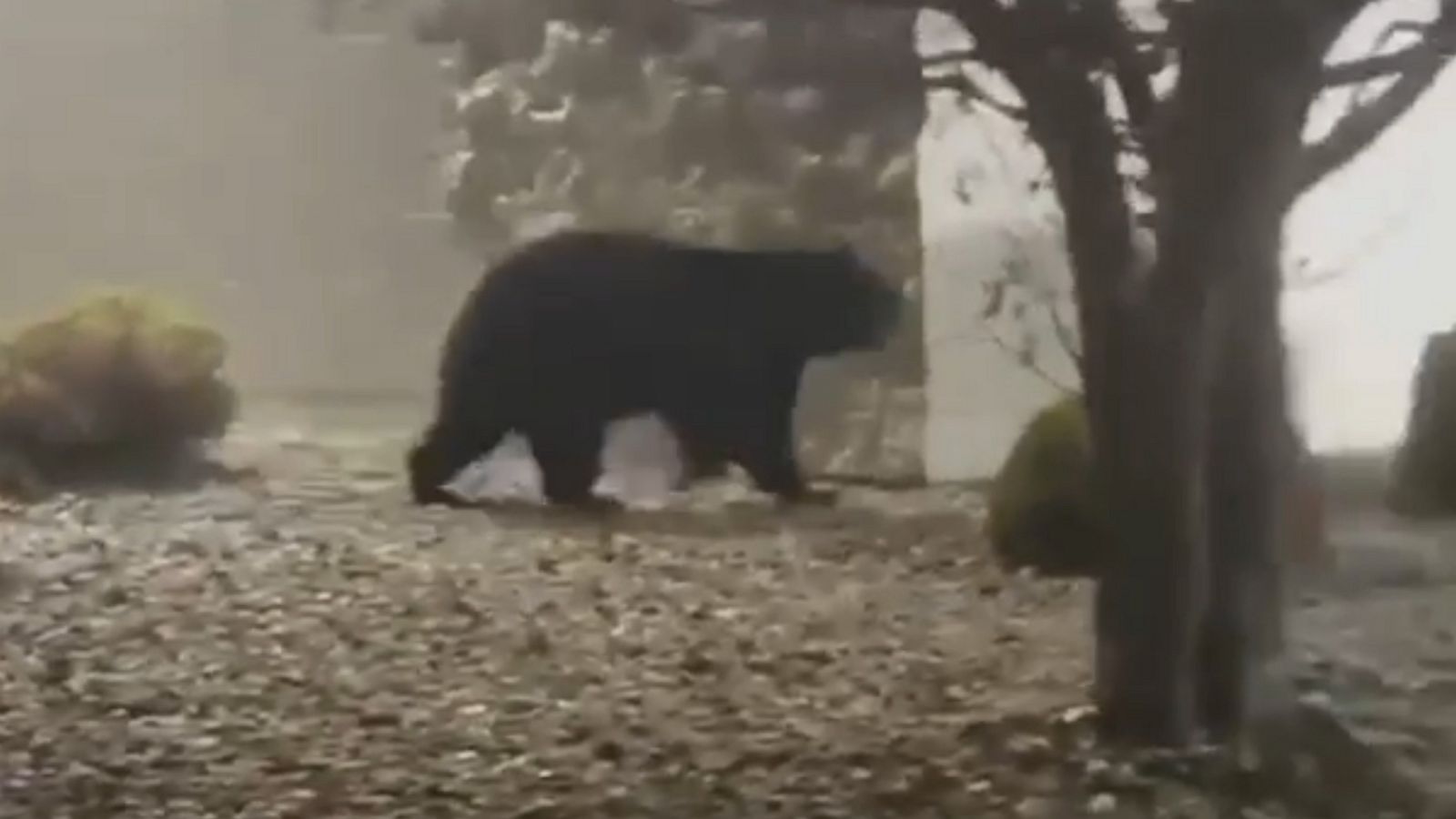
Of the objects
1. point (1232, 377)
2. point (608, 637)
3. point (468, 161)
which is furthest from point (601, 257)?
point (1232, 377)

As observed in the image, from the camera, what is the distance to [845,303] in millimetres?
1189

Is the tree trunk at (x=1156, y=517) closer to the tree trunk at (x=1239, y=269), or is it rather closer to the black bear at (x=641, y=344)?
the tree trunk at (x=1239, y=269)

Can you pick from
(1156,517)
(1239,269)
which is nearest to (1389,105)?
(1239,269)

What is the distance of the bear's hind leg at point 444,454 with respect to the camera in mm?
1169

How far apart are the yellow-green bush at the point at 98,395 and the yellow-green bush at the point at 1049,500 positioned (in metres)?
0.41

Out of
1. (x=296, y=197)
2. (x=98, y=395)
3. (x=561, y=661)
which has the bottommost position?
(x=561, y=661)

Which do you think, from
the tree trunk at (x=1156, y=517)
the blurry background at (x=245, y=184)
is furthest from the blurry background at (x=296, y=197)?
the tree trunk at (x=1156, y=517)

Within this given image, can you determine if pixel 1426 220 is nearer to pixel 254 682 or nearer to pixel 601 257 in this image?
pixel 601 257

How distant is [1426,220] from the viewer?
1.07 meters

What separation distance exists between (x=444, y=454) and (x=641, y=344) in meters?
0.12

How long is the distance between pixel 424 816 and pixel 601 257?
15.2 inches

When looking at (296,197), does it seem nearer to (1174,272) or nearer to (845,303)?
(845,303)

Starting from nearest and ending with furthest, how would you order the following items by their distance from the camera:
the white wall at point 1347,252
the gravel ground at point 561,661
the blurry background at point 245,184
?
the gravel ground at point 561,661 → the white wall at point 1347,252 → the blurry background at point 245,184

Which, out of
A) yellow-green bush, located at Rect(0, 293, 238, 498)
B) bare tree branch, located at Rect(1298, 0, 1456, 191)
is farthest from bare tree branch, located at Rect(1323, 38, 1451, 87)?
yellow-green bush, located at Rect(0, 293, 238, 498)
